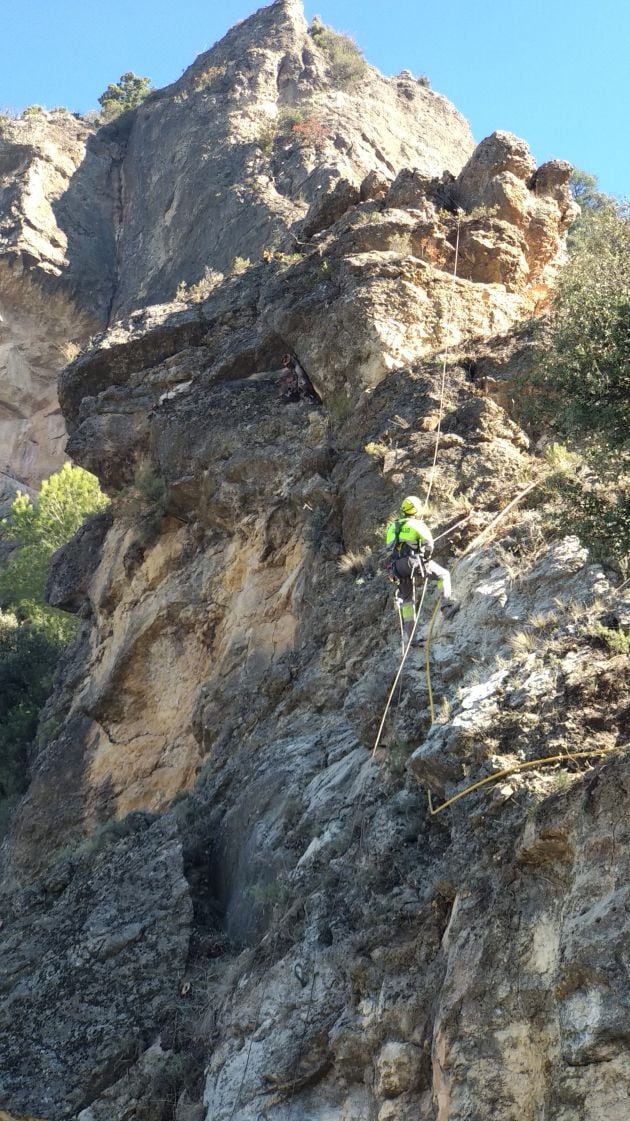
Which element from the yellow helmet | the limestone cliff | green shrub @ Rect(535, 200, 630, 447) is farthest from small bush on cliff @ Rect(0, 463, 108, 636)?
green shrub @ Rect(535, 200, 630, 447)

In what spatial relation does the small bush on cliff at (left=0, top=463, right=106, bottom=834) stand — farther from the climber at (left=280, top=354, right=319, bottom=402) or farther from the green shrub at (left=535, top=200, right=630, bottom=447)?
the green shrub at (left=535, top=200, right=630, bottom=447)

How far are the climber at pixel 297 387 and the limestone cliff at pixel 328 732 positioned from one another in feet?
0.57

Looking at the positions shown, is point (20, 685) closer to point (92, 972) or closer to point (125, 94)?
point (92, 972)

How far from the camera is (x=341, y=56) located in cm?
4016

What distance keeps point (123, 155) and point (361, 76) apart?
9586 millimetres

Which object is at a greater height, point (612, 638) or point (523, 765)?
point (612, 638)

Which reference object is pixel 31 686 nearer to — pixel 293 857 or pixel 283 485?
pixel 283 485

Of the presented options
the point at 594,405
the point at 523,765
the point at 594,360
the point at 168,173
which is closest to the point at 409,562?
the point at 594,405

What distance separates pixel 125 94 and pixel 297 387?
40627 millimetres

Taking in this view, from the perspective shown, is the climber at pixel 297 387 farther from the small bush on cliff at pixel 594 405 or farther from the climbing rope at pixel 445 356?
the small bush on cliff at pixel 594 405

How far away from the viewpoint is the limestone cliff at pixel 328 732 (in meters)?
7.54

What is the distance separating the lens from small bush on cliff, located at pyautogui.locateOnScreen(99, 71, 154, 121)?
167ft

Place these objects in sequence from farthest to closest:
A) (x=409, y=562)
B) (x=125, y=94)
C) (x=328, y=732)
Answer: (x=125, y=94)
(x=328, y=732)
(x=409, y=562)

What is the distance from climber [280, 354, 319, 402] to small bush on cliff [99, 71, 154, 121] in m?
36.2
